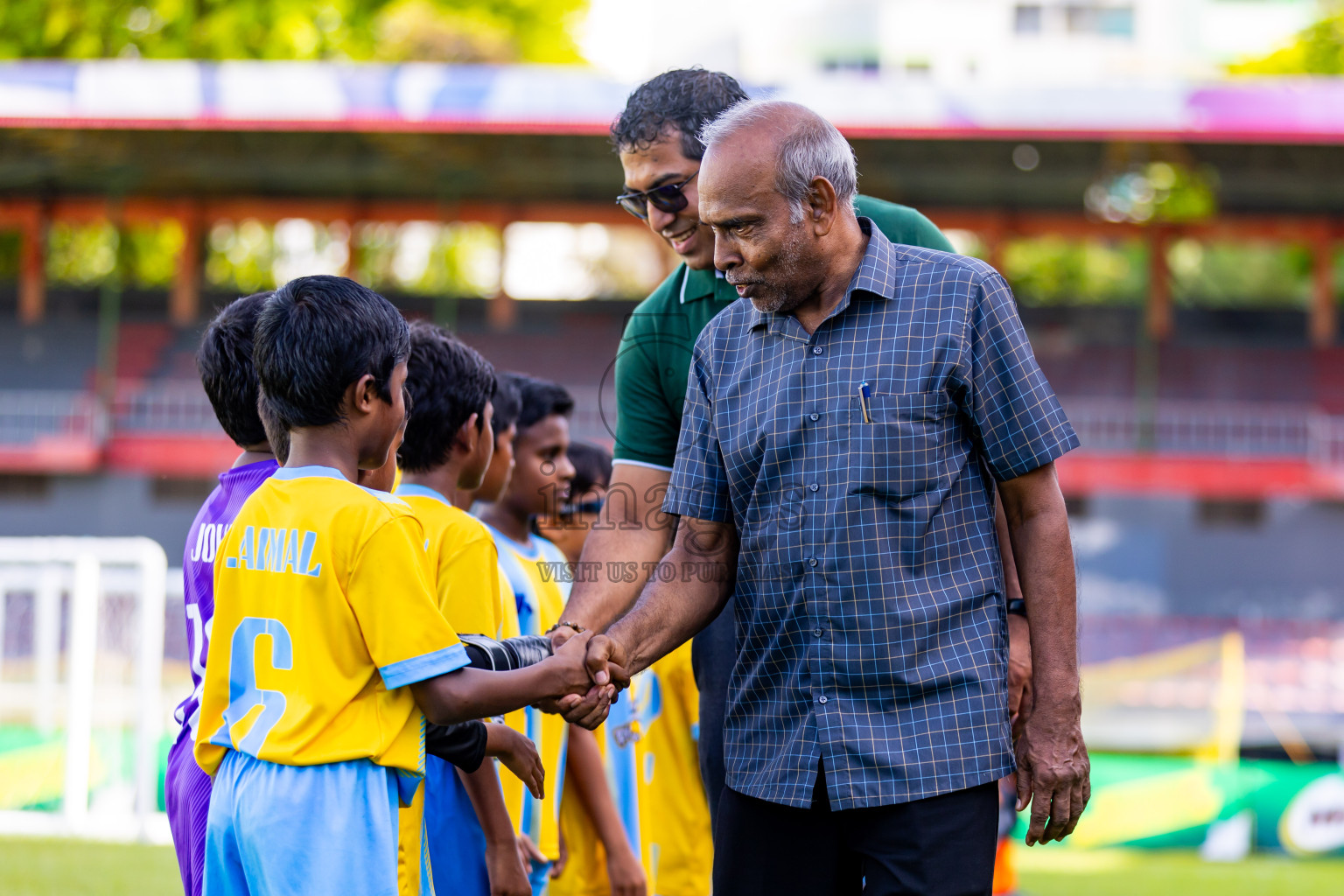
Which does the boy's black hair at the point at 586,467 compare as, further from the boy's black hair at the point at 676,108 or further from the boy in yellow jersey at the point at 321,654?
the boy in yellow jersey at the point at 321,654

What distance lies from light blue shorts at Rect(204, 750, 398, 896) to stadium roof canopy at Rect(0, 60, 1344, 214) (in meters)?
14.3

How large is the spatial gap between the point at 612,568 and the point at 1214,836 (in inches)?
317

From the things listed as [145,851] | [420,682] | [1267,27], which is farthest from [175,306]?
[1267,27]

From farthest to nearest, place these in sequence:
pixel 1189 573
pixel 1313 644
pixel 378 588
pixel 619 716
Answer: pixel 1189 573
pixel 1313 644
pixel 619 716
pixel 378 588

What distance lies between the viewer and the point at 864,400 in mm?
2227

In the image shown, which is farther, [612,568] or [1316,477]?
[1316,477]

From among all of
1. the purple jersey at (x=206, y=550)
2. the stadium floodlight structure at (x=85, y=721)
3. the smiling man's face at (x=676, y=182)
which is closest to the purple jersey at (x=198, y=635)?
the purple jersey at (x=206, y=550)

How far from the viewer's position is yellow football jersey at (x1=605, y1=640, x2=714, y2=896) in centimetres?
385

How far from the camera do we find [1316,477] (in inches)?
671

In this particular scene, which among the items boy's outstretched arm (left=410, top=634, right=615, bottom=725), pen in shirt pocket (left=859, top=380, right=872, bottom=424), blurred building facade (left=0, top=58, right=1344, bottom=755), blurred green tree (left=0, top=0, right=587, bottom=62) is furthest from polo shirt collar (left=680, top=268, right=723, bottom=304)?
blurred green tree (left=0, top=0, right=587, bottom=62)

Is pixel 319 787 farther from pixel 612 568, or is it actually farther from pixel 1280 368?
pixel 1280 368

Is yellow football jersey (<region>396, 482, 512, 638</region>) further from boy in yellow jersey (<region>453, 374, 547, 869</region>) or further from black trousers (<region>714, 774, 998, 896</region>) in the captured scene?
black trousers (<region>714, 774, 998, 896</region>)

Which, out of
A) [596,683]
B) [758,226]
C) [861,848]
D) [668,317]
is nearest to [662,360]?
[668,317]

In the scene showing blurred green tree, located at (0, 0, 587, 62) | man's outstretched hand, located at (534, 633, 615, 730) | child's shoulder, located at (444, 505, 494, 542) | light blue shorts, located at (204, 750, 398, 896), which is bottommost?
light blue shorts, located at (204, 750, 398, 896)
